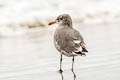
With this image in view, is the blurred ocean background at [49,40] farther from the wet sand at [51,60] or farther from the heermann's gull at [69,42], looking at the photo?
the heermann's gull at [69,42]

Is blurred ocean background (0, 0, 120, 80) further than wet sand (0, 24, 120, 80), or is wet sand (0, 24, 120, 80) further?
blurred ocean background (0, 0, 120, 80)

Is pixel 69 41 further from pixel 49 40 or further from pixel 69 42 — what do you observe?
pixel 49 40

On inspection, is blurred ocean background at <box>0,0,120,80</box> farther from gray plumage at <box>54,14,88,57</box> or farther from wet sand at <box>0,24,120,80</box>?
gray plumage at <box>54,14,88,57</box>

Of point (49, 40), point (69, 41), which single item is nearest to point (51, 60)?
point (69, 41)

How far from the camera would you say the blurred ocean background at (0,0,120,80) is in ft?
23.1

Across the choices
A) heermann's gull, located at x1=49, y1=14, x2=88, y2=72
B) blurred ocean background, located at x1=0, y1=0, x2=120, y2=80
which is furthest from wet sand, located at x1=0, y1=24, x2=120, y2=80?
heermann's gull, located at x1=49, y1=14, x2=88, y2=72

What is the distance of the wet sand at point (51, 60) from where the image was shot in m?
6.75

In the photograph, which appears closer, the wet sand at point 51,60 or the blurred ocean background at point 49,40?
the wet sand at point 51,60

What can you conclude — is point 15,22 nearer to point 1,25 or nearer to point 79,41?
point 1,25

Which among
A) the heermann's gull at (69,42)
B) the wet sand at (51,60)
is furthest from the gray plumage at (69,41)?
the wet sand at (51,60)

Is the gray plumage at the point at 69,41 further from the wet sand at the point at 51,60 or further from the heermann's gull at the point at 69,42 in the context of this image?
the wet sand at the point at 51,60

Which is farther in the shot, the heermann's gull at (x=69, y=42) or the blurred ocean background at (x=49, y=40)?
the blurred ocean background at (x=49, y=40)

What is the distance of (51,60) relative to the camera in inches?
323

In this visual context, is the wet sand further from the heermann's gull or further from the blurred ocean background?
the heermann's gull
